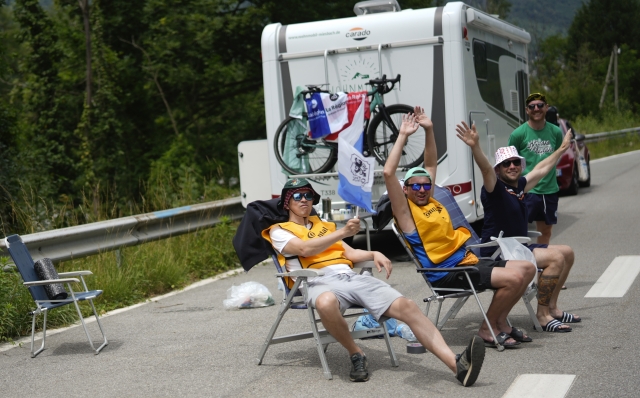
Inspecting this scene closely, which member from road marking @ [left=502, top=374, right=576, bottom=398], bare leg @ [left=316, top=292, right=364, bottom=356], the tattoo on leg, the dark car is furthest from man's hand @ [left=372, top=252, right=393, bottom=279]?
the dark car

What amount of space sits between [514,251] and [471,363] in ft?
5.13

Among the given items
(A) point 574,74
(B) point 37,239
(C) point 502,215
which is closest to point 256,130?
(B) point 37,239

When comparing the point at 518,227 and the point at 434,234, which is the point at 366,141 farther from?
the point at 434,234

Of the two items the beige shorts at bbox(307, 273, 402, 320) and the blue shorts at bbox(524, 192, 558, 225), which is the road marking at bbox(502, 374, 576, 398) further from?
the blue shorts at bbox(524, 192, 558, 225)

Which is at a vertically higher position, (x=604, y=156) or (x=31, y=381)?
(x=31, y=381)

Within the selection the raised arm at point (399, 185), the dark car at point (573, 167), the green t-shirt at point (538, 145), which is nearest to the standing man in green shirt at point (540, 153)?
the green t-shirt at point (538, 145)

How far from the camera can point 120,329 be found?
26.8ft

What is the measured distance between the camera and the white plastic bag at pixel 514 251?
6777 millimetres

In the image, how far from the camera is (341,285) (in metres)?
6.23

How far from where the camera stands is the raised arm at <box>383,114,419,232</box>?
650cm

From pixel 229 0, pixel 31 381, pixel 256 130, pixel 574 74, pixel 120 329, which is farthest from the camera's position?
pixel 574 74

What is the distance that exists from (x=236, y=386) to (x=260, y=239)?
47.4 inches

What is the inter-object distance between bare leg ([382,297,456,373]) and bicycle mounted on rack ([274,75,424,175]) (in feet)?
16.3

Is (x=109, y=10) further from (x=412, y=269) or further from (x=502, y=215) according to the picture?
(x=502, y=215)
